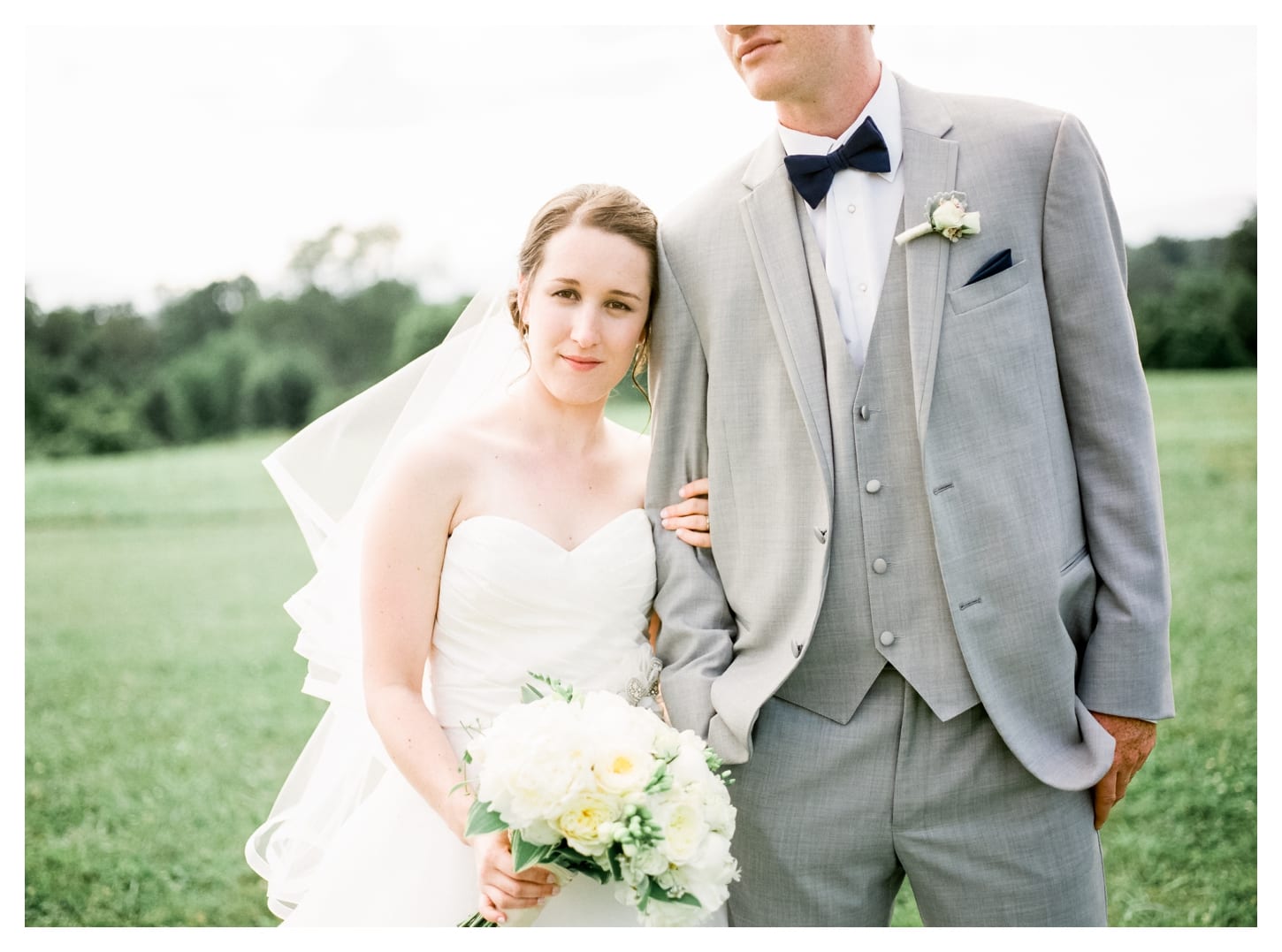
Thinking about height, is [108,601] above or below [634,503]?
below

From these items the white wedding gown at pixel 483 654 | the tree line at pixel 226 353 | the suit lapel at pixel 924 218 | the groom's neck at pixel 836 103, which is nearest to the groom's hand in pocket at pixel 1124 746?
the suit lapel at pixel 924 218

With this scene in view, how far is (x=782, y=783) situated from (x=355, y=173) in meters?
12.4

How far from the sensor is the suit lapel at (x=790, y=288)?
7.20 ft

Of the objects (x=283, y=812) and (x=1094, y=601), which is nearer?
(x=1094, y=601)

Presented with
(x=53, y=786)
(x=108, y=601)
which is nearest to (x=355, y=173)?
(x=108, y=601)

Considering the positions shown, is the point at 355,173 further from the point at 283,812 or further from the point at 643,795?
the point at 643,795

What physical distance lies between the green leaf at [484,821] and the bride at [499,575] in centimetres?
27

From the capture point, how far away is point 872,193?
2.30m

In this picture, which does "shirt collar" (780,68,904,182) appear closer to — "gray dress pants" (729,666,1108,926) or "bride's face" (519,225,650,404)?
"bride's face" (519,225,650,404)

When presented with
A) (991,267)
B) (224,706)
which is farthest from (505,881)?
(224,706)

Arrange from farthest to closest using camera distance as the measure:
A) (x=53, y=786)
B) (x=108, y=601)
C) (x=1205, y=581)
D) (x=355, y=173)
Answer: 1. (x=355, y=173)
2. (x=108, y=601)
3. (x=1205, y=581)
4. (x=53, y=786)

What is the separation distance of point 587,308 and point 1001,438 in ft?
3.20

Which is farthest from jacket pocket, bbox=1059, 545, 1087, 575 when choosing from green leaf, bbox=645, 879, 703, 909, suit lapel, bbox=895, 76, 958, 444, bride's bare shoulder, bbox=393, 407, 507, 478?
bride's bare shoulder, bbox=393, 407, 507, 478

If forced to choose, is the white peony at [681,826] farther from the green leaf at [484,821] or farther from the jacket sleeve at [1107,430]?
the jacket sleeve at [1107,430]
